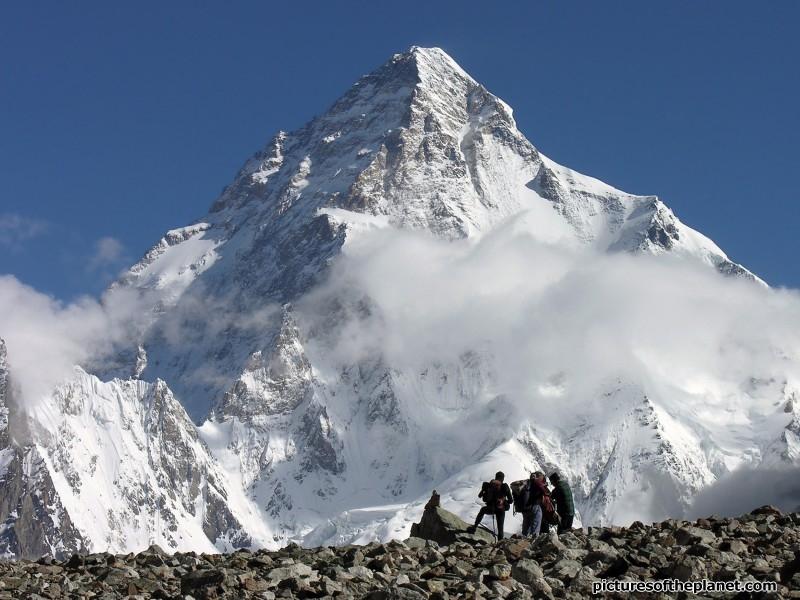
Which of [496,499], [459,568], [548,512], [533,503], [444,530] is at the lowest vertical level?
[459,568]

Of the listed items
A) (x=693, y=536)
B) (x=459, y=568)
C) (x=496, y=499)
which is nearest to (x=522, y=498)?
(x=496, y=499)

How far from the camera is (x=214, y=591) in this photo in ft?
102

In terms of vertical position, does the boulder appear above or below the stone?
above

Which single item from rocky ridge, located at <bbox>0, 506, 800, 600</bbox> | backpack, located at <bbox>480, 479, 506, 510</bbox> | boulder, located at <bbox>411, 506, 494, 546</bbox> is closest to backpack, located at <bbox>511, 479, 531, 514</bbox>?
backpack, located at <bbox>480, 479, 506, 510</bbox>

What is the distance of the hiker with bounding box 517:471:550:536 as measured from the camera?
46.5m

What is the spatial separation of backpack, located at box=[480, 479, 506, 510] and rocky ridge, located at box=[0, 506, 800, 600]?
17.1 ft

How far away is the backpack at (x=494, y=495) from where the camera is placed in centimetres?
4725

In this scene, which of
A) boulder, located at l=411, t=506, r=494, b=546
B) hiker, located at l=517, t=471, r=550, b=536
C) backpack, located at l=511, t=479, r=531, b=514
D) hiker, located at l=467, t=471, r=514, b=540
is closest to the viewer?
boulder, located at l=411, t=506, r=494, b=546

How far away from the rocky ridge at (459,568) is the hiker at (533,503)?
419 centimetres

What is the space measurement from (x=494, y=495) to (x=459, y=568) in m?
14.8

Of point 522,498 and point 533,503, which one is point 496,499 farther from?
point 533,503

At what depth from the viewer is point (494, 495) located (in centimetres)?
4756

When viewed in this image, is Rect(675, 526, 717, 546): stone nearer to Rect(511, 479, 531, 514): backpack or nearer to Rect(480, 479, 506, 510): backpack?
Rect(511, 479, 531, 514): backpack

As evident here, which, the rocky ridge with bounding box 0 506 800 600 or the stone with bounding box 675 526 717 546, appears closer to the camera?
→ the rocky ridge with bounding box 0 506 800 600
